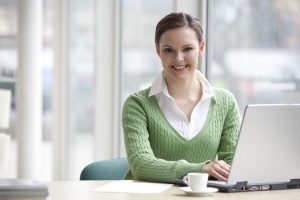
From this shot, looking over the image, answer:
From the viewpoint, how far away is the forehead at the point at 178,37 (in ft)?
9.82

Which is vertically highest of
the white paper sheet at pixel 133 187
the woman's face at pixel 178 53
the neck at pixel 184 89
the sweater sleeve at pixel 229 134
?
the woman's face at pixel 178 53

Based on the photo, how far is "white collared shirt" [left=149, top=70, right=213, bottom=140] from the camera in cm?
302

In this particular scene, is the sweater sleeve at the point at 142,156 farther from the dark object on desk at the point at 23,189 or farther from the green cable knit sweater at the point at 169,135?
the dark object on desk at the point at 23,189

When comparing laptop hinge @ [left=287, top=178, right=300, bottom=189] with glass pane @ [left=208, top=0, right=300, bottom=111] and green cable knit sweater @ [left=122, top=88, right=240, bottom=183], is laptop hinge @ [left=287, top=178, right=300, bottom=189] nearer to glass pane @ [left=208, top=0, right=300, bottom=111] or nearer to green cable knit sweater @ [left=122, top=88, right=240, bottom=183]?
green cable knit sweater @ [left=122, top=88, right=240, bottom=183]

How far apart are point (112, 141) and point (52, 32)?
1.60m

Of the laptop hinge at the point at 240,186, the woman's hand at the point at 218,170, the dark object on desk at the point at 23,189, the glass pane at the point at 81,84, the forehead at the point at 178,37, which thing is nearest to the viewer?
the dark object on desk at the point at 23,189

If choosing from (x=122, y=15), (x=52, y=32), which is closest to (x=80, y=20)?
(x=52, y=32)

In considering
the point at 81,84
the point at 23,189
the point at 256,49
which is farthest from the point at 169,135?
the point at 81,84

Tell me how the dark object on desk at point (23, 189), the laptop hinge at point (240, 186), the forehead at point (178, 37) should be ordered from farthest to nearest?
the forehead at point (178, 37), the laptop hinge at point (240, 186), the dark object on desk at point (23, 189)

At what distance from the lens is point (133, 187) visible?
261cm

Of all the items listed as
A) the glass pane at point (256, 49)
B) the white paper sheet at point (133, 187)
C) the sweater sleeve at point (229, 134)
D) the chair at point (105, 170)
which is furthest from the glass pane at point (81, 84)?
the white paper sheet at point (133, 187)

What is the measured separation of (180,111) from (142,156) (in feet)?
1.05

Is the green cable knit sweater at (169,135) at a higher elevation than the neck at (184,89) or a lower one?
lower

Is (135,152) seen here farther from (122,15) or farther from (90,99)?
(90,99)
